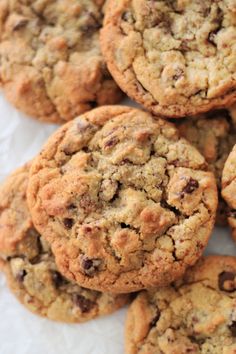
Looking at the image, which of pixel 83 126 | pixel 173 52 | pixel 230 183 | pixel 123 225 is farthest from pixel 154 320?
pixel 173 52

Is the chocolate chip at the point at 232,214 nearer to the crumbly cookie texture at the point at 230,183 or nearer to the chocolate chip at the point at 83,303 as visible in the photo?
the crumbly cookie texture at the point at 230,183

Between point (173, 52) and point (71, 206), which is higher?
point (173, 52)

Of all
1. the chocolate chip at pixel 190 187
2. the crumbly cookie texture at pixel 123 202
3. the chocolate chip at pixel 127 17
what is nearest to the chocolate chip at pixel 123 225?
the crumbly cookie texture at pixel 123 202

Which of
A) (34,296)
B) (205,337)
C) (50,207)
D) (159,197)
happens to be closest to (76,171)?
(50,207)

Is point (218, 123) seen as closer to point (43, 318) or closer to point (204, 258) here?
point (204, 258)

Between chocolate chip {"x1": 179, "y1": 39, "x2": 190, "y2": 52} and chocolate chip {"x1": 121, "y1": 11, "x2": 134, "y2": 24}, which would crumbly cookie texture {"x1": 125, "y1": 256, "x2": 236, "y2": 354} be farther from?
chocolate chip {"x1": 121, "y1": 11, "x2": 134, "y2": 24}

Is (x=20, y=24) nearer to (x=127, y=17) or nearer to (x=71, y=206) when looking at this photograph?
(x=127, y=17)
